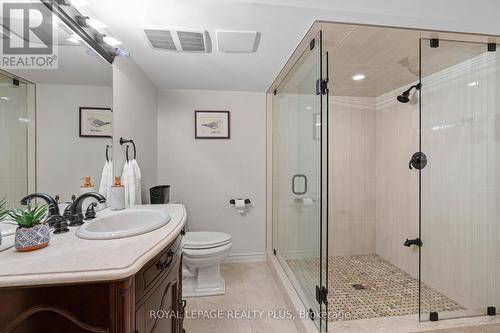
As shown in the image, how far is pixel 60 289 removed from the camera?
739mm

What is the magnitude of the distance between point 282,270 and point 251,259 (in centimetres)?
64

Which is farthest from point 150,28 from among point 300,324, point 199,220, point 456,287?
point 456,287

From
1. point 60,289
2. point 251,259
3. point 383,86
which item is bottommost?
point 251,259

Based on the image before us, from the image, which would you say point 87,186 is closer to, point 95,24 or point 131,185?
point 131,185

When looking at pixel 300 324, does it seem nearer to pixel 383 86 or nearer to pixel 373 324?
pixel 373 324

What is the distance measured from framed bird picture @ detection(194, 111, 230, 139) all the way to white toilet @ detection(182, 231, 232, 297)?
3.81 ft

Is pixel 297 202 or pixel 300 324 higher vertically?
pixel 297 202

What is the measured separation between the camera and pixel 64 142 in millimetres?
1254

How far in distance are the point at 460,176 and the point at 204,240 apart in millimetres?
2189

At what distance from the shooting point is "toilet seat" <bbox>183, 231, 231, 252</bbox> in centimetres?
208

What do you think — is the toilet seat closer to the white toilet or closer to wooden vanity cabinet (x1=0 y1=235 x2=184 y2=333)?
the white toilet

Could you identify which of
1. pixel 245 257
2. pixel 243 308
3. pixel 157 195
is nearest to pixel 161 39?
pixel 157 195

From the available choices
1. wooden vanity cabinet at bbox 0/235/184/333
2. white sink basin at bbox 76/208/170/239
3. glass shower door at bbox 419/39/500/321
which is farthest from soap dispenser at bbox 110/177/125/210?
glass shower door at bbox 419/39/500/321

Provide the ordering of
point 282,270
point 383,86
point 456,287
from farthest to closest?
point 383,86
point 282,270
point 456,287
